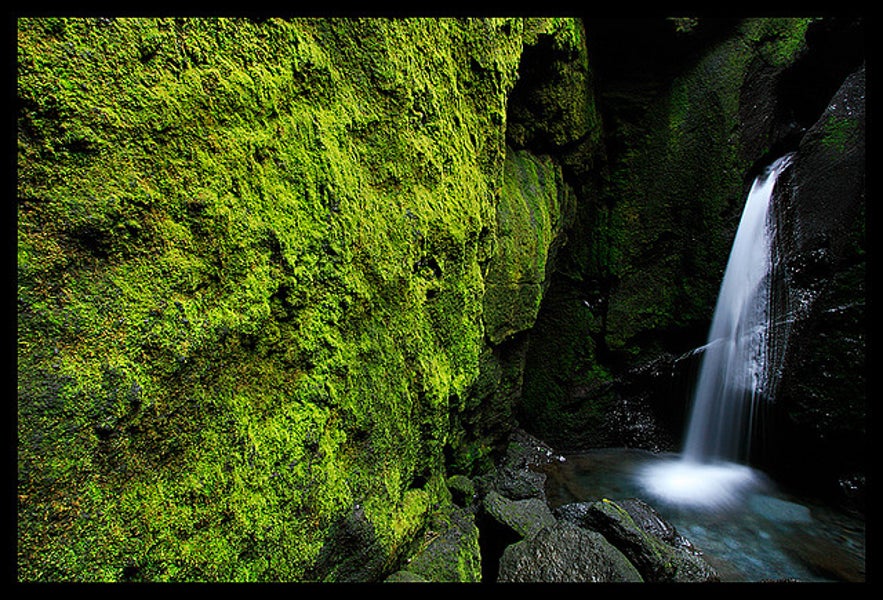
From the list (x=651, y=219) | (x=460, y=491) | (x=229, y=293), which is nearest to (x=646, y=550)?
(x=460, y=491)

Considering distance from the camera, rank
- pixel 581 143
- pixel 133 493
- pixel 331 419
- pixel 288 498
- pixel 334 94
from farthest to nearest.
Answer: pixel 581 143, pixel 334 94, pixel 331 419, pixel 288 498, pixel 133 493

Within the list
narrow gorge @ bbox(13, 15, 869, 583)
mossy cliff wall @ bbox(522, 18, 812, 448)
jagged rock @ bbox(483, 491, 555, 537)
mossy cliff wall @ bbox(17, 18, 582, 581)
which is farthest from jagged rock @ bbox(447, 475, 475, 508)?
mossy cliff wall @ bbox(522, 18, 812, 448)

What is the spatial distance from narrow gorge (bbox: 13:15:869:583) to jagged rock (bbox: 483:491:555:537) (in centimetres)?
4

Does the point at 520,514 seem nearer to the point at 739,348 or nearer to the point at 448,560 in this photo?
the point at 448,560

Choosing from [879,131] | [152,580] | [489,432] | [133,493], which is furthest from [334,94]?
[879,131]

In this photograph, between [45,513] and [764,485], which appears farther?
[764,485]

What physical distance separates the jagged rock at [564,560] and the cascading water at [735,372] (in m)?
3.34

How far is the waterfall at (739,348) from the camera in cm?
653

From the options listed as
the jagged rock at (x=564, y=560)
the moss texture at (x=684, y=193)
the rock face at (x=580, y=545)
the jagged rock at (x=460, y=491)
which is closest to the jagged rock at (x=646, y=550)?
the rock face at (x=580, y=545)

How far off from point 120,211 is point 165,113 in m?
0.45

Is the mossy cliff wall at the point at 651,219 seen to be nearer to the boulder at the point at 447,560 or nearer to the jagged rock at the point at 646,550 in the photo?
the jagged rock at the point at 646,550

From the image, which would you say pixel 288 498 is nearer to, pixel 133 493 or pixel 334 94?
pixel 133 493

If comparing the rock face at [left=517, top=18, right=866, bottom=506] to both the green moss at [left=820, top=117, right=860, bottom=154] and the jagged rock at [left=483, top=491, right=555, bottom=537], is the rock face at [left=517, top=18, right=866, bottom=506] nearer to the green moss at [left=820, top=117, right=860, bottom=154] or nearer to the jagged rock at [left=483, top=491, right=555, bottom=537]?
the green moss at [left=820, top=117, right=860, bottom=154]

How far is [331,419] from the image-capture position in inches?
90.2
